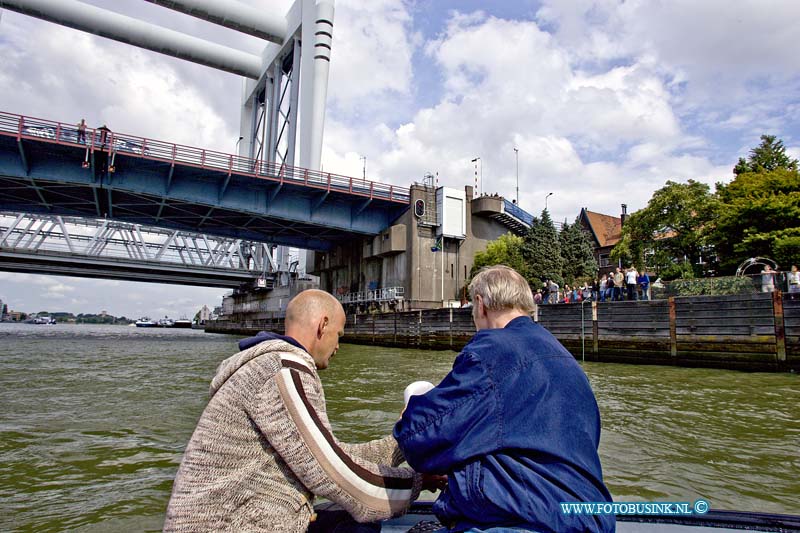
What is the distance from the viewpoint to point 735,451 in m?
6.02

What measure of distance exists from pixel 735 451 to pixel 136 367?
16.6 metres

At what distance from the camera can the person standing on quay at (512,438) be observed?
5.32 feet

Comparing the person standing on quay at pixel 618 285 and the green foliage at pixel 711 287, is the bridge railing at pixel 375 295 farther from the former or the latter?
the green foliage at pixel 711 287

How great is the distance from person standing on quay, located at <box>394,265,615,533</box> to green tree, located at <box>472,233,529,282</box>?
3648 centimetres

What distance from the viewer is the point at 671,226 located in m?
34.2

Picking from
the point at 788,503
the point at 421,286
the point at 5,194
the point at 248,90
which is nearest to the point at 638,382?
the point at 788,503

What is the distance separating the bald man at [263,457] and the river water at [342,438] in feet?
9.39

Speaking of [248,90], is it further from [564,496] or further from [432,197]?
[564,496]

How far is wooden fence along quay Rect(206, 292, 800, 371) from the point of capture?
45.8 feet

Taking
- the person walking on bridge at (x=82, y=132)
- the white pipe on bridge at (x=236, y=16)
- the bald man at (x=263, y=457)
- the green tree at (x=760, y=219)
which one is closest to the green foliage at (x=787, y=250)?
the green tree at (x=760, y=219)

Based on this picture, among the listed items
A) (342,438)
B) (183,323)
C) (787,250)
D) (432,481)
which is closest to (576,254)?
(787,250)

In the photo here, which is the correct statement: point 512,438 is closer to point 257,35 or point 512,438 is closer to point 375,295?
point 375,295

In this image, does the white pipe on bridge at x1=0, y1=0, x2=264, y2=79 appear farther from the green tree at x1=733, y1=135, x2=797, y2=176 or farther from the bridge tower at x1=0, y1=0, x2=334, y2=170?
the green tree at x1=733, y1=135, x2=797, y2=176

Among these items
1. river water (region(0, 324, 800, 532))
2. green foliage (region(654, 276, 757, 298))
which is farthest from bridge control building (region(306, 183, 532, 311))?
river water (region(0, 324, 800, 532))
